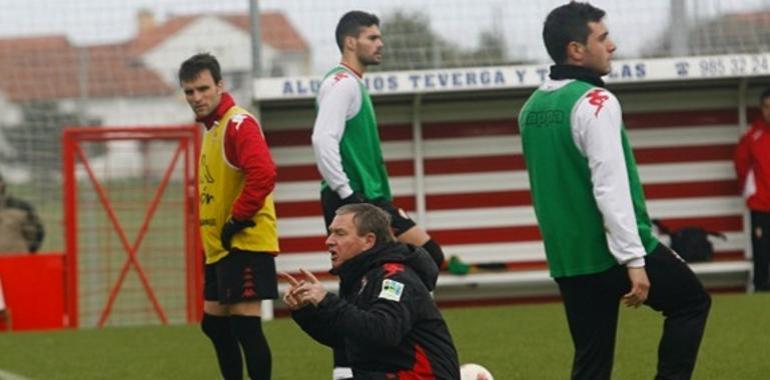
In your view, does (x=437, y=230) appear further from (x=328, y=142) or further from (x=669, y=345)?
(x=669, y=345)

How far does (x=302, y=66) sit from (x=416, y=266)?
10.7 metres

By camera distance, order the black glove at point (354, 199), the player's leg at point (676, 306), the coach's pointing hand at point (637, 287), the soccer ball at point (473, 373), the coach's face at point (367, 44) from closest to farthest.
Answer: the coach's pointing hand at point (637, 287), the player's leg at point (676, 306), the soccer ball at point (473, 373), the black glove at point (354, 199), the coach's face at point (367, 44)

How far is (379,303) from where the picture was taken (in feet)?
19.9

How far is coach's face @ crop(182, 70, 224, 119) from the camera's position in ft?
27.9

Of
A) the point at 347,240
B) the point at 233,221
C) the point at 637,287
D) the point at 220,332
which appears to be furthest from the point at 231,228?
the point at 637,287

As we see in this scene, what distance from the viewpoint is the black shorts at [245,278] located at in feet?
27.6

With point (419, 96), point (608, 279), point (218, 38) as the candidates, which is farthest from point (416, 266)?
point (218, 38)

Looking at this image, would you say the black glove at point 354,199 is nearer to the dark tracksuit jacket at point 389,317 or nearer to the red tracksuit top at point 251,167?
the red tracksuit top at point 251,167

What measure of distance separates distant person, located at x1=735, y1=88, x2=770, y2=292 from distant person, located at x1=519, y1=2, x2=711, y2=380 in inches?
380

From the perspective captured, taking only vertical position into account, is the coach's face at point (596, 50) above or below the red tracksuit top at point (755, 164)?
above

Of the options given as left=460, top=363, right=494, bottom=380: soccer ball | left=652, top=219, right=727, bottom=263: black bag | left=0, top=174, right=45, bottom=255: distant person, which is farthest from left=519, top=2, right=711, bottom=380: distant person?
left=0, top=174, right=45, bottom=255: distant person

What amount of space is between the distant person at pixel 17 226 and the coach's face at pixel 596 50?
1143 centimetres

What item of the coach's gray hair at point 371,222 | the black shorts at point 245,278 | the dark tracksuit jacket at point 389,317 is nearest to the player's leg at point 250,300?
the black shorts at point 245,278

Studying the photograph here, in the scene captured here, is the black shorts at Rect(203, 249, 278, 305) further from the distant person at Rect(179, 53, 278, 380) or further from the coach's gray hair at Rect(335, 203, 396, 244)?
the coach's gray hair at Rect(335, 203, 396, 244)
